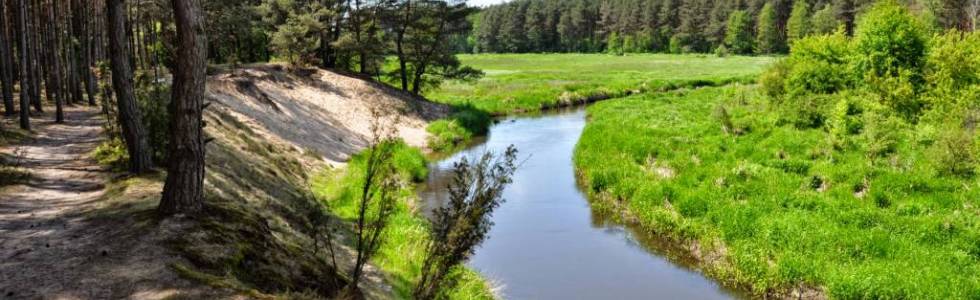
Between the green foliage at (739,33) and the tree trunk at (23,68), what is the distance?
346 ft

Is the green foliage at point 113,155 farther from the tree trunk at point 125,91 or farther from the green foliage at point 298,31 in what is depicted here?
the green foliage at point 298,31

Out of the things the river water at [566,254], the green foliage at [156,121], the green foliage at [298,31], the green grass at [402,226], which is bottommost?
the river water at [566,254]

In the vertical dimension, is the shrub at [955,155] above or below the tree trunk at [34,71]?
below

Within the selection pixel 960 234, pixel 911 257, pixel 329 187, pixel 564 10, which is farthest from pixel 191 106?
pixel 564 10

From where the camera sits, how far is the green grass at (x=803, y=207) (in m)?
11.3

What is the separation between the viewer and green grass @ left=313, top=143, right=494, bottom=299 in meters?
11.3

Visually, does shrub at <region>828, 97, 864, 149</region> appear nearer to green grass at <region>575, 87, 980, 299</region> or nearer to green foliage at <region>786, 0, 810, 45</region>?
green grass at <region>575, 87, 980, 299</region>

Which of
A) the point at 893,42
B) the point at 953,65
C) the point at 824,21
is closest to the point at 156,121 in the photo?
the point at 953,65

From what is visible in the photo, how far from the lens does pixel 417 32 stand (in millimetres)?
40438

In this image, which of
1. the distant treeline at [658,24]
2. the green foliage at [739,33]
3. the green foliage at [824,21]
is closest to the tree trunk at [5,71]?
the distant treeline at [658,24]

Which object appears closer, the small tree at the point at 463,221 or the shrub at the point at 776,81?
the small tree at the point at 463,221

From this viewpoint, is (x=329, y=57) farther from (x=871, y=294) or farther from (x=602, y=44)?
(x=602, y=44)

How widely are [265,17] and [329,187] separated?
26.5 meters

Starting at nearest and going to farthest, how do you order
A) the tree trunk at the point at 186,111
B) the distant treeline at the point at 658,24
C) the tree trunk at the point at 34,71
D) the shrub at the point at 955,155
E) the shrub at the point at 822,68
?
1. the tree trunk at the point at 186,111
2. the shrub at the point at 955,155
3. the tree trunk at the point at 34,71
4. the shrub at the point at 822,68
5. the distant treeline at the point at 658,24
